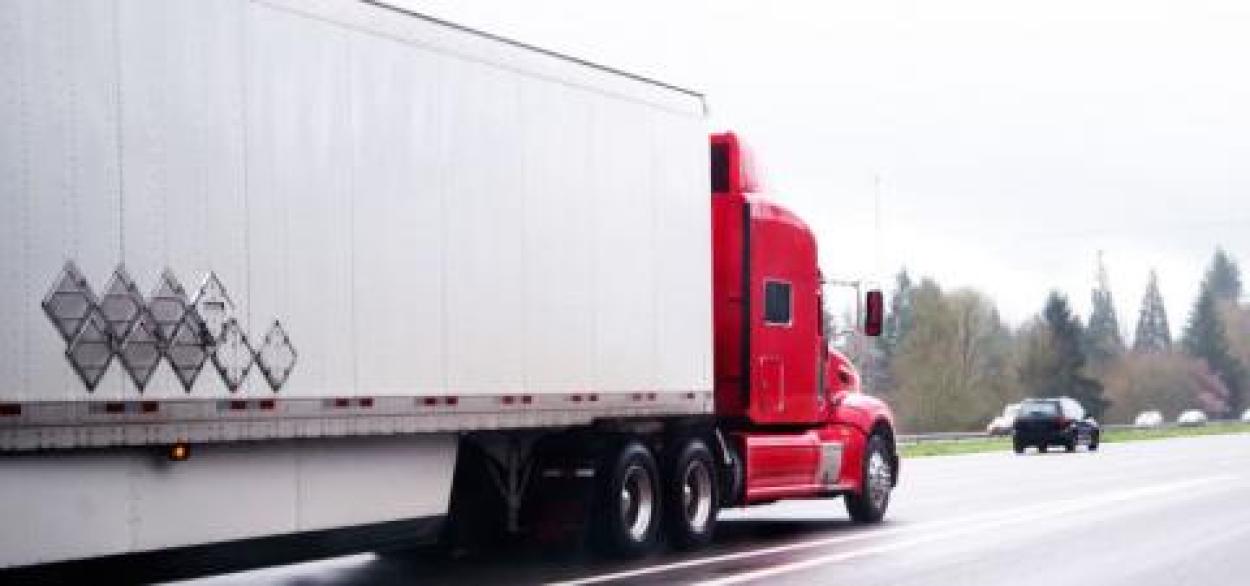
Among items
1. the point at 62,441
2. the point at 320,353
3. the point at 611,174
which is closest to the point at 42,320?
the point at 62,441

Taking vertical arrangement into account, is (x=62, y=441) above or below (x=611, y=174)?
below

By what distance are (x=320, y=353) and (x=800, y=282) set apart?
7774 mm

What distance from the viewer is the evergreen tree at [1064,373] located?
374 ft

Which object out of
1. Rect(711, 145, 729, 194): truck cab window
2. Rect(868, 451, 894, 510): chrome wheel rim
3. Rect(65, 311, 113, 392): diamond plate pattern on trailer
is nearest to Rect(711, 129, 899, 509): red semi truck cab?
Rect(711, 145, 729, 194): truck cab window

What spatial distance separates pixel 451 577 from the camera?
46.6 feet

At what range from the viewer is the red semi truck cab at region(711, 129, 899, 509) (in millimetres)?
17500

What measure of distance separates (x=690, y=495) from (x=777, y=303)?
97.2 inches

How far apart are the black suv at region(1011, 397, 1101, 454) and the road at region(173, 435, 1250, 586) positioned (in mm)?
24233

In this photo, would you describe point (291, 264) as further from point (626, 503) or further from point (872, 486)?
point (872, 486)

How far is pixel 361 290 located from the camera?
12.2 meters

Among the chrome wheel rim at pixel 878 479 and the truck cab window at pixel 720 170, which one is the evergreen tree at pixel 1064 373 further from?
the truck cab window at pixel 720 170

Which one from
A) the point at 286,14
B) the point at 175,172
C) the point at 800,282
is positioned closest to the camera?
the point at 175,172

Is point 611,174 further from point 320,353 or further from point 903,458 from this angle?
point 903,458

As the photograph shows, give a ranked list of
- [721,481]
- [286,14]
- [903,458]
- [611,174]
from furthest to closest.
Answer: [903,458], [721,481], [611,174], [286,14]
